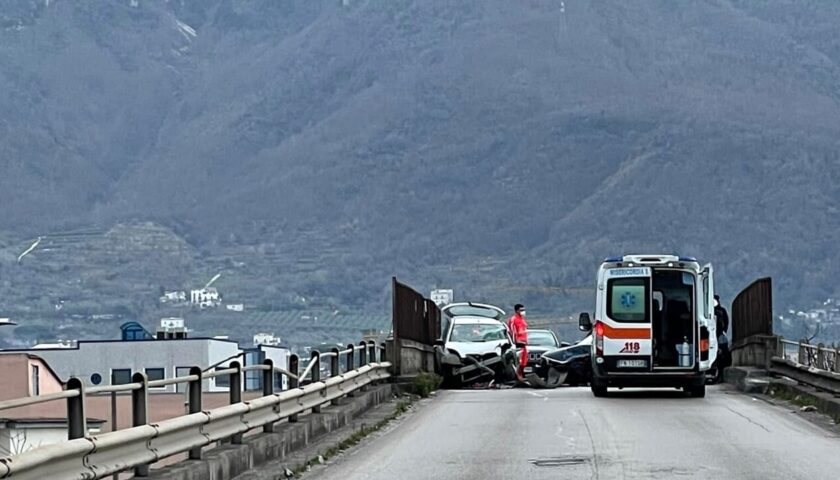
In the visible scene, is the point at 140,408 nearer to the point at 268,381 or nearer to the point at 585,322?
the point at 268,381

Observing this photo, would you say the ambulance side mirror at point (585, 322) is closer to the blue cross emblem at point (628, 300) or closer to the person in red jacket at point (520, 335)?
the blue cross emblem at point (628, 300)

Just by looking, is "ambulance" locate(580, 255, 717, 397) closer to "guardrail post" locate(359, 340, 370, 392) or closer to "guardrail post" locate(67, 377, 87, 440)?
"guardrail post" locate(359, 340, 370, 392)

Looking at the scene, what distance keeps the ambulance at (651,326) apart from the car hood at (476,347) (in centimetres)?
876

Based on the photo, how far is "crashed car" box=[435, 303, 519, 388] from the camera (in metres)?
37.2

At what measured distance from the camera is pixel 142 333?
86.9m

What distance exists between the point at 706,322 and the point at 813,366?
2.42 meters

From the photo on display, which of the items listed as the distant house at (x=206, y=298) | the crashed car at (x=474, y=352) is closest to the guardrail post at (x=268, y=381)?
the crashed car at (x=474, y=352)

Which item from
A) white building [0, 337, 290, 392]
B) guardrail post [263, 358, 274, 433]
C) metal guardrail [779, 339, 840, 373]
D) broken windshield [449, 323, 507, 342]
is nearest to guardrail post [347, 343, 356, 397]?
guardrail post [263, 358, 274, 433]

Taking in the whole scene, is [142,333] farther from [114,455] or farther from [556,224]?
[556,224]

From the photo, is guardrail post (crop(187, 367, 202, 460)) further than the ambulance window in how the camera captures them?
No

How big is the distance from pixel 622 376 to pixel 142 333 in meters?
60.8

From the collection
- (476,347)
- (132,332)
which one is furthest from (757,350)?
(132,332)

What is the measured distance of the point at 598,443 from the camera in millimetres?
19672

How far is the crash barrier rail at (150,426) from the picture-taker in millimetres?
10641
